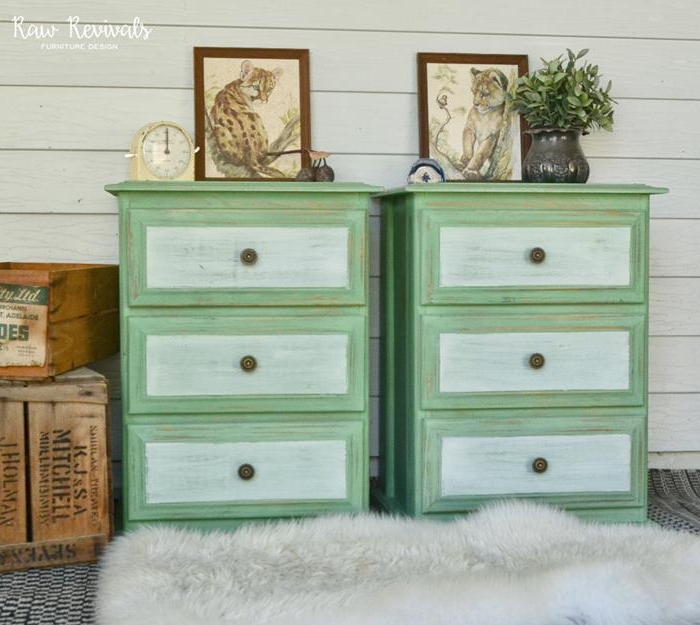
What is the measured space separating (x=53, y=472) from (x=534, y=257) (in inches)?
41.8

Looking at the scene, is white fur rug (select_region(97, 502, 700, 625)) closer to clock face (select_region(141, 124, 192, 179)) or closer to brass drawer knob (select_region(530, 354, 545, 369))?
brass drawer knob (select_region(530, 354, 545, 369))

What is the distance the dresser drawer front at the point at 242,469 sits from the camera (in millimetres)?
1960

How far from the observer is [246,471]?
198cm

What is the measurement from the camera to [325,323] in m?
1.99

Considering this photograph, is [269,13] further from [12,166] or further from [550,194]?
[550,194]

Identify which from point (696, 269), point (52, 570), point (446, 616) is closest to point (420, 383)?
point (446, 616)

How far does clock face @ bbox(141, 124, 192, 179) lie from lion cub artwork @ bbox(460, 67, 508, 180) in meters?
0.72

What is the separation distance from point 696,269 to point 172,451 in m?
1.48

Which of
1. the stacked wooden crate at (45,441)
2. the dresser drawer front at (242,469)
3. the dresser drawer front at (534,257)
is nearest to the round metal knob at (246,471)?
the dresser drawer front at (242,469)

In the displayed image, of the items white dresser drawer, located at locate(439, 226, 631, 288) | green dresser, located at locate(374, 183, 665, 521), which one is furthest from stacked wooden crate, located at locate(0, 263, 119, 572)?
white dresser drawer, located at locate(439, 226, 631, 288)

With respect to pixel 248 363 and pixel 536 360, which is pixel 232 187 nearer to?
pixel 248 363

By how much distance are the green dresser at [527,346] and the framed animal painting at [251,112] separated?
479mm

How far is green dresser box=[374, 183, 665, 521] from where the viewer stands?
1999 millimetres

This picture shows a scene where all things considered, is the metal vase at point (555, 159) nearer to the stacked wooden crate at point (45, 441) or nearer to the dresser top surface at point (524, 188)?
the dresser top surface at point (524, 188)
